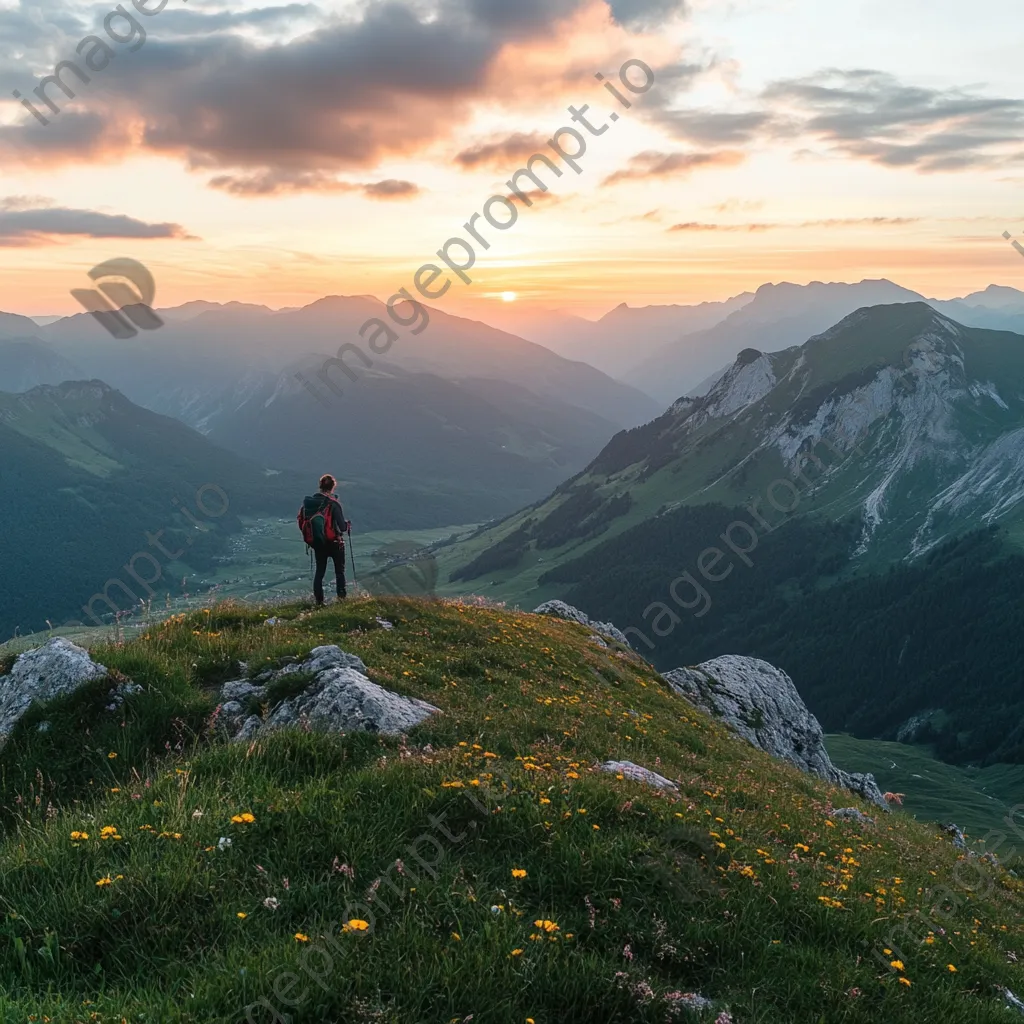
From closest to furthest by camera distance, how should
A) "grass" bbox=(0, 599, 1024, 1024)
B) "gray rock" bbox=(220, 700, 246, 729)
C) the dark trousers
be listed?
1. "grass" bbox=(0, 599, 1024, 1024)
2. "gray rock" bbox=(220, 700, 246, 729)
3. the dark trousers

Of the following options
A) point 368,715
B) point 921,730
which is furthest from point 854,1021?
point 921,730

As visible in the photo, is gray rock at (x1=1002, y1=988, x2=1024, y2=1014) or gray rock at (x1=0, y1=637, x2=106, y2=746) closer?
gray rock at (x1=1002, y1=988, x2=1024, y2=1014)

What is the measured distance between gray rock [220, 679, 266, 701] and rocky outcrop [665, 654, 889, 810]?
→ 66.1 feet

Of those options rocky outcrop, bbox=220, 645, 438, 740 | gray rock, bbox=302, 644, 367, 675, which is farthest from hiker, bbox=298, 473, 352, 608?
rocky outcrop, bbox=220, 645, 438, 740

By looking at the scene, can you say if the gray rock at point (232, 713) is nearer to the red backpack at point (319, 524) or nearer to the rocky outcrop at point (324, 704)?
the rocky outcrop at point (324, 704)

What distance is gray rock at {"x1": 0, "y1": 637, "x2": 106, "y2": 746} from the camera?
36.3ft

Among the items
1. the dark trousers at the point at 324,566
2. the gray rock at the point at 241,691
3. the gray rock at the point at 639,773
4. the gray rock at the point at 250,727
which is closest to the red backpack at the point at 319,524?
the dark trousers at the point at 324,566

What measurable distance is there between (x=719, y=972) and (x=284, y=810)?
4232 mm

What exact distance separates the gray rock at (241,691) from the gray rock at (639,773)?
19.8ft

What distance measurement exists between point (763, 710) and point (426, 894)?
102 ft

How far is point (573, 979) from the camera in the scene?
5.45 meters

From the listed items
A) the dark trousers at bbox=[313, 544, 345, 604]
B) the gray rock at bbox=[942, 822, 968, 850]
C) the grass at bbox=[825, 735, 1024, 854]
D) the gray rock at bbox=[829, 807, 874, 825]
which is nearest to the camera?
the gray rock at bbox=[829, 807, 874, 825]

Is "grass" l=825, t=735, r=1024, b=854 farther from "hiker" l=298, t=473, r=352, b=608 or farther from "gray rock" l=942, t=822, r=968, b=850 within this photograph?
"hiker" l=298, t=473, r=352, b=608

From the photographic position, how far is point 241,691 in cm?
1269
